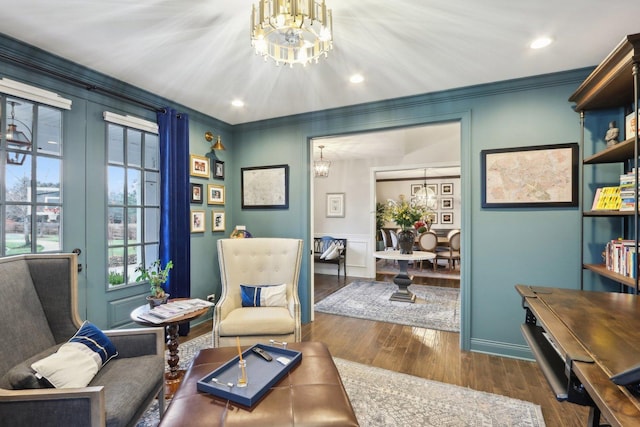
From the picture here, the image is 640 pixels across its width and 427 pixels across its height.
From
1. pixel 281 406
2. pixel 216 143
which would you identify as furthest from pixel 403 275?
pixel 281 406

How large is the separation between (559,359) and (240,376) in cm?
143

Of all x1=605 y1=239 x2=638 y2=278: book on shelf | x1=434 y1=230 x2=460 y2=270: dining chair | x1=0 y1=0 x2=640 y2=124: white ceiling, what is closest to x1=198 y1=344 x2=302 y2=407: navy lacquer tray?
x1=0 y1=0 x2=640 y2=124: white ceiling

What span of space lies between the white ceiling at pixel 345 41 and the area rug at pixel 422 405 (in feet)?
8.15

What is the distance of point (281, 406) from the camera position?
1.32 meters

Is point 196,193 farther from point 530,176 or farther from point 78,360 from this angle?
point 530,176

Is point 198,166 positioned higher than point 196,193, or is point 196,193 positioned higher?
point 198,166

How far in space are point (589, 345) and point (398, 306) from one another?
3.40m

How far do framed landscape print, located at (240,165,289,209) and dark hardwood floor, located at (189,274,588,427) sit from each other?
5.09ft

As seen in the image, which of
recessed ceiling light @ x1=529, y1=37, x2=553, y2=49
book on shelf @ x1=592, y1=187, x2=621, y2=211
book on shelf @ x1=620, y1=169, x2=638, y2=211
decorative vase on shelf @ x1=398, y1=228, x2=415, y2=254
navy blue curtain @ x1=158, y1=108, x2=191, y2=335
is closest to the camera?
book on shelf @ x1=620, y1=169, x2=638, y2=211

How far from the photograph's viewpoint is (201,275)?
3672 millimetres

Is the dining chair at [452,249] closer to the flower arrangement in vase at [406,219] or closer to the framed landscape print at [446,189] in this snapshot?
the flower arrangement in vase at [406,219]

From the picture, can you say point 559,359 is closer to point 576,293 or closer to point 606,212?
point 576,293

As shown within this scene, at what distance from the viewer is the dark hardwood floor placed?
2162mm

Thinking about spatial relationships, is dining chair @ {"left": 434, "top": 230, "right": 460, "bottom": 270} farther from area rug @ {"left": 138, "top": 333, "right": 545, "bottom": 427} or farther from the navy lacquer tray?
the navy lacquer tray
